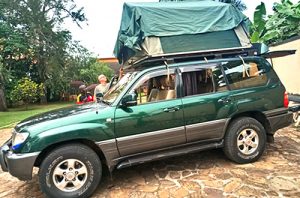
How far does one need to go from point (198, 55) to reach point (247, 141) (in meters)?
1.77

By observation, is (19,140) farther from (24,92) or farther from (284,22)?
(24,92)

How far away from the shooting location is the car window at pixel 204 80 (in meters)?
4.66

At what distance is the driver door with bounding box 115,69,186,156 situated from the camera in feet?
13.5

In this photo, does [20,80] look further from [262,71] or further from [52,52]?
[262,71]

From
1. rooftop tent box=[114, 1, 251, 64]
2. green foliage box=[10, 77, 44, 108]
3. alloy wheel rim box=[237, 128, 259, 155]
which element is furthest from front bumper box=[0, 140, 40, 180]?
green foliage box=[10, 77, 44, 108]

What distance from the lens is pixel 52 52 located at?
2380cm

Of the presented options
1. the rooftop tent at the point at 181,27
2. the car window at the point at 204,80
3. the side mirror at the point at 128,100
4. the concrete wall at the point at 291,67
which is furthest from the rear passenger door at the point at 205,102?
the concrete wall at the point at 291,67

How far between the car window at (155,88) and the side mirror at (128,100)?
196mm

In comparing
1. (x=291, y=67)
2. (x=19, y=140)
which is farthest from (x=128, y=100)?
(x=291, y=67)

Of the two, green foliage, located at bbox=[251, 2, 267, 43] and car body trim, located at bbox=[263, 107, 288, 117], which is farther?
green foliage, located at bbox=[251, 2, 267, 43]

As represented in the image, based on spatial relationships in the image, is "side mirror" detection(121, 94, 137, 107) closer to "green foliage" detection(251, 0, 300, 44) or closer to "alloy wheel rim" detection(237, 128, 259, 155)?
"alloy wheel rim" detection(237, 128, 259, 155)

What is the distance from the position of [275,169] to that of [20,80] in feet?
71.0

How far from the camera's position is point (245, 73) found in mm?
4969

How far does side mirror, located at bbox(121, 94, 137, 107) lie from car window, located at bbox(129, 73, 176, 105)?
0.20m
